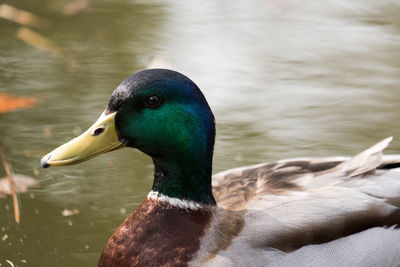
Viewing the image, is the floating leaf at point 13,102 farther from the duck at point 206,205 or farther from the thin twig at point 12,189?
the duck at point 206,205

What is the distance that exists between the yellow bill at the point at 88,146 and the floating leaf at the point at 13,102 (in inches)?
103

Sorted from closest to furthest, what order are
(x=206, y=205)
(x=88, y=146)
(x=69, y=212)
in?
(x=88, y=146) < (x=206, y=205) < (x=69, y=212)

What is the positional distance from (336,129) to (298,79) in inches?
39.3

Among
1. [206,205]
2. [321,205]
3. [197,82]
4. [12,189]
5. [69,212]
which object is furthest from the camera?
[197,82]

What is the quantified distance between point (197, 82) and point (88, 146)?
9.86 feet

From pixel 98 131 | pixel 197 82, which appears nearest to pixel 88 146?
pixel 98 131

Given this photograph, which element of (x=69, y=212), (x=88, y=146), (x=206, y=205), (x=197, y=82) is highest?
(x=88, y=146)

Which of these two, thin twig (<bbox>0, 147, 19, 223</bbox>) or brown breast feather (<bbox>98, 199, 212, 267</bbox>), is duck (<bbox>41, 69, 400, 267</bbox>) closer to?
brown breast feather (<bbox>98, 199, 212, 267</bbox>)

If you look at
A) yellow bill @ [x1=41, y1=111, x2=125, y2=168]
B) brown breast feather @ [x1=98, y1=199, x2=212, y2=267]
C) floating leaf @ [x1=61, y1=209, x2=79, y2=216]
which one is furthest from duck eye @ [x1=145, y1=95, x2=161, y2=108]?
floating leaf @ [x1=61, y1=209, x2=79, y2=216]

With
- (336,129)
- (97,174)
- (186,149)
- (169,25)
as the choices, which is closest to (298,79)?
(336,129)

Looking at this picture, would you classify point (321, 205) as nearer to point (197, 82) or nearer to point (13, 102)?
point (197, 82)

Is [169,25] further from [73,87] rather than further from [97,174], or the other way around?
[97,174]

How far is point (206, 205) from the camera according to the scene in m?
4.18

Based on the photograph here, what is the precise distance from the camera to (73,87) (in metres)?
6.76
